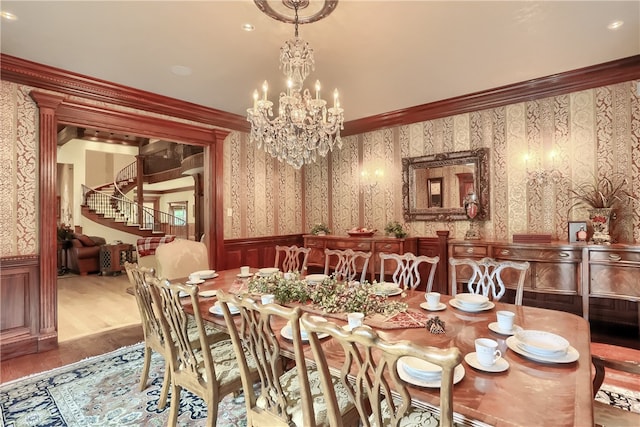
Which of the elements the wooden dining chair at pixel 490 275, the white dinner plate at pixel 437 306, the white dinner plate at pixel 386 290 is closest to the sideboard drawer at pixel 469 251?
the wooden dining chair at pixel 490 275

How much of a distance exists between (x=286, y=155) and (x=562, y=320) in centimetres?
230

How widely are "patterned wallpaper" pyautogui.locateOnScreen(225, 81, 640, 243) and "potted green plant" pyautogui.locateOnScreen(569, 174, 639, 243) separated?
7cm

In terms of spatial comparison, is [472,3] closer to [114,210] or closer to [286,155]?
[286,155]

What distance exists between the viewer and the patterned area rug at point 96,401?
1.95 m

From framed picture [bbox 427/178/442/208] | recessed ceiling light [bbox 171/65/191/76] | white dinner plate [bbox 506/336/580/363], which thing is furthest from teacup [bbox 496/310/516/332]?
recessed ceiling light [bbox 171/65/191/76]

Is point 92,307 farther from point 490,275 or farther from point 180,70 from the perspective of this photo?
point 490,275

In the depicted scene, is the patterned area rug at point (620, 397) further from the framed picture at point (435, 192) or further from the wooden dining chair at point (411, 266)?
the framed picture at point (435, 192)

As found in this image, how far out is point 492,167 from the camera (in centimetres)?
386

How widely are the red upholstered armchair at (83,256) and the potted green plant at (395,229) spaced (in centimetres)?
643

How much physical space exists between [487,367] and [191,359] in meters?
1.40

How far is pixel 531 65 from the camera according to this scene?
3029 millimetres

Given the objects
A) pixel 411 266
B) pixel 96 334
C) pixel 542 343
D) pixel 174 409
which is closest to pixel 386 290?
pixel 411 266

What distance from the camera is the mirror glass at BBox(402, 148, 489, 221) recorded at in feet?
12.8

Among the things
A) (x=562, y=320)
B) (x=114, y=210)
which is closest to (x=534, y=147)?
(x=562, y=320)
